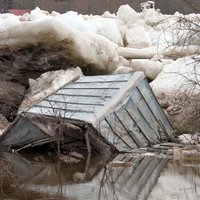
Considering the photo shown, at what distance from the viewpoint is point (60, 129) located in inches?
312

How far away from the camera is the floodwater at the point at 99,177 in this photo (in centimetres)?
518

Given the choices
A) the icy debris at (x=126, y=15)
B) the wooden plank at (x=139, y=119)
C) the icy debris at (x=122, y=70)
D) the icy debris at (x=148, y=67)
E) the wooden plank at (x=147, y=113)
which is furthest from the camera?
the icy debris at (x=126, y=15)

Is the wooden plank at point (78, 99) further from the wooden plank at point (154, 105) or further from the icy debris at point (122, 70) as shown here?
the icy debris at point (122, 70)

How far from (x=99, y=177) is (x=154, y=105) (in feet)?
10.4

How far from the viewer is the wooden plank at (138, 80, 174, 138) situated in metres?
8.96

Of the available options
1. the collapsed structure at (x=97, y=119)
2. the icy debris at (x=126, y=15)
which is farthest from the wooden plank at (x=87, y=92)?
the icy debris at (x=126, y=15)

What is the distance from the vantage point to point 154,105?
9.09m

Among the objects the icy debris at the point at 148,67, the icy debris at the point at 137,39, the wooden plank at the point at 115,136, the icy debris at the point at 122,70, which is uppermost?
the wooden plank at the point at 115,136

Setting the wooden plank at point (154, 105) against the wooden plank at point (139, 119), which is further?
the wooden plank at point (154, 105)

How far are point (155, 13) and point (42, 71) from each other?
32.8 ft

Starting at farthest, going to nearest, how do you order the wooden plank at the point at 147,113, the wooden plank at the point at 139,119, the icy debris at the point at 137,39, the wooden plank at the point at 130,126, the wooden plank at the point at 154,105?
the icy debris at the point at 137,39, the wooden plank at the point at 154,105, the wooden plank at the point at 147,113, the wooden plank at the point at 139,119, the wooden plank at the point at 130,126

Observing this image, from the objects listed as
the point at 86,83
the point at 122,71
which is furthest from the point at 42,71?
the point at 86,83

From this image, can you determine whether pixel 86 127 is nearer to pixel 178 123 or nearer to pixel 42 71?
pixel 178 123

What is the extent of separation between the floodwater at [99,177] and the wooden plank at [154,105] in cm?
130
